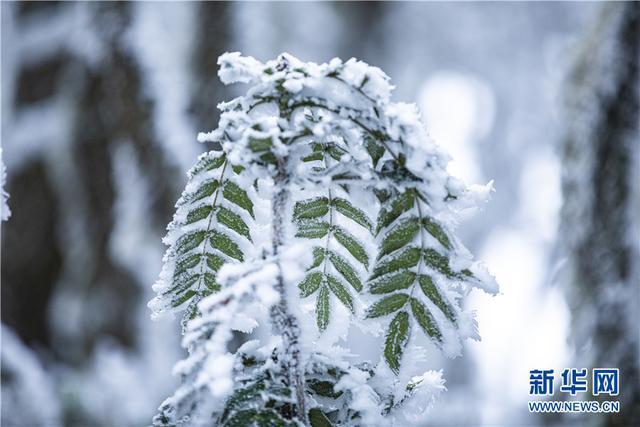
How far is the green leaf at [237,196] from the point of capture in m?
0.54

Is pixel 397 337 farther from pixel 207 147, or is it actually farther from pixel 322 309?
pixel 207 147

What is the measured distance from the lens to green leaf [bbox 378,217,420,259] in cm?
49

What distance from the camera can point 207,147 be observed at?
2.04 meters

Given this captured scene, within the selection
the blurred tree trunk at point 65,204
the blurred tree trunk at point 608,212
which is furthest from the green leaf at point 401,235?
the blurred tree trunk at point 65,204

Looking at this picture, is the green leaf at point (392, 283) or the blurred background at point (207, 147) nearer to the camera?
the green leaf at point (392, 283)

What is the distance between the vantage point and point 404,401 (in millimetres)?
540

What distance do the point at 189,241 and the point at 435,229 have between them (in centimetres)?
22

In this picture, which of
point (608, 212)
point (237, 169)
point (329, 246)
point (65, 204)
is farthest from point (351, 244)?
point (65, 204)

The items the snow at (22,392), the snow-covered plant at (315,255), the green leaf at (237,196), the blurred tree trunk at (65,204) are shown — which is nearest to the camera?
the snow-covered plant at (315,255)

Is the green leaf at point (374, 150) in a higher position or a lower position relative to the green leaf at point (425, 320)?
higher

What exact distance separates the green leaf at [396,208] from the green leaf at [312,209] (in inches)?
2.5

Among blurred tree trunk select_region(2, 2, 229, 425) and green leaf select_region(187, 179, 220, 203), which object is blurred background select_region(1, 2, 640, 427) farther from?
green leaf select_region(187, 179, 220, 203)

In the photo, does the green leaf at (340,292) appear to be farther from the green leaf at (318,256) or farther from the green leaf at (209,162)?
the green leaf at (209,162)

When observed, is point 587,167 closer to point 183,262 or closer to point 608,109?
point 608,109
